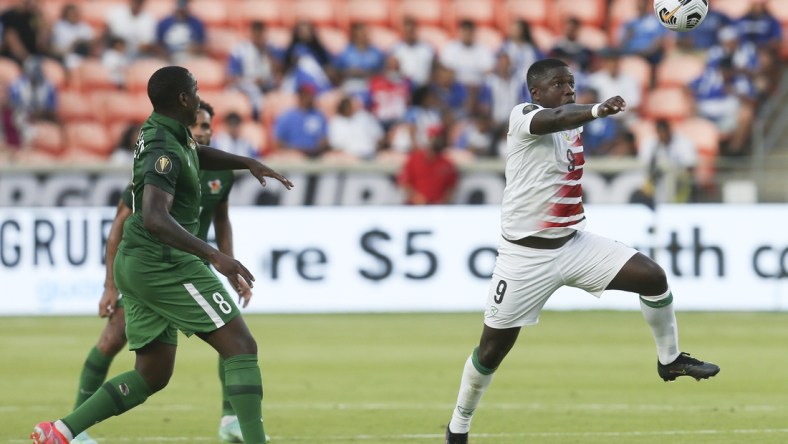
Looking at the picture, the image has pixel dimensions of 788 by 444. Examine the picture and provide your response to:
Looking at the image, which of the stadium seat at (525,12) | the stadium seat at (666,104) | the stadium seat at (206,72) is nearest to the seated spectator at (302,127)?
the stadium seat at (206,72)

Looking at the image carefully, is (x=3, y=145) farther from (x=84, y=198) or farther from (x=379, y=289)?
(x=379, y=289)

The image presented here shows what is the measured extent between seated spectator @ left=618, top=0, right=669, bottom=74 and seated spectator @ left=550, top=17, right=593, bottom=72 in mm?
1251

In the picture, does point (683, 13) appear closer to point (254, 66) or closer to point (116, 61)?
point (254, 66)

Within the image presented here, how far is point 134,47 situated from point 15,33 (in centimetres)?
193

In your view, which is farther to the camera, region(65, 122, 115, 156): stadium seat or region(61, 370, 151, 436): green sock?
region(65, 122, 115, 156): stadium seat

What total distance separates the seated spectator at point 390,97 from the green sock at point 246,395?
14351 millimetres

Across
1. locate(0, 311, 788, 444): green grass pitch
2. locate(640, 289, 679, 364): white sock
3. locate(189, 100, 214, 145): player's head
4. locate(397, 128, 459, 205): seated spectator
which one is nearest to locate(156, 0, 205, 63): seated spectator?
locate(397, 128, 459, 205): seated spectator

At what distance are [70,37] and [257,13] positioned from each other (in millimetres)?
3293

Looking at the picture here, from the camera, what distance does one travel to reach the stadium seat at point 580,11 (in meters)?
24.4

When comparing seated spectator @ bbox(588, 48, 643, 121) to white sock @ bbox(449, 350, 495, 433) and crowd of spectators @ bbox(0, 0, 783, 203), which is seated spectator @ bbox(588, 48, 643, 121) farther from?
white sock @ bbox(449, 350, 495, 433)

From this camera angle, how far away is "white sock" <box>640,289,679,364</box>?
27.4 feet

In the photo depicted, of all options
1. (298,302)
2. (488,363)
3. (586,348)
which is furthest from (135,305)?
(298,302)

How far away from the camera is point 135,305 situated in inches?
297

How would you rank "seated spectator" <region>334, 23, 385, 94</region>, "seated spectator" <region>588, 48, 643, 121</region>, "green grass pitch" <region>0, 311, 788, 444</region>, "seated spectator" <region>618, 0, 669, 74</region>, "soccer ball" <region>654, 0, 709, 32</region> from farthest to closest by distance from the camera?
1. "seated spectator" <region>618, 0, 669, 74</region>
2. "seated spectator" <region>334, 23, 385, 94</region>
3. "seated spectator" <region>588, 48, 643, 121</region>
4. "green grass pitch" <region>0, 311, 788, 444</region>
5. "soccer ball" <region>654, 0, 709, 32</region>
